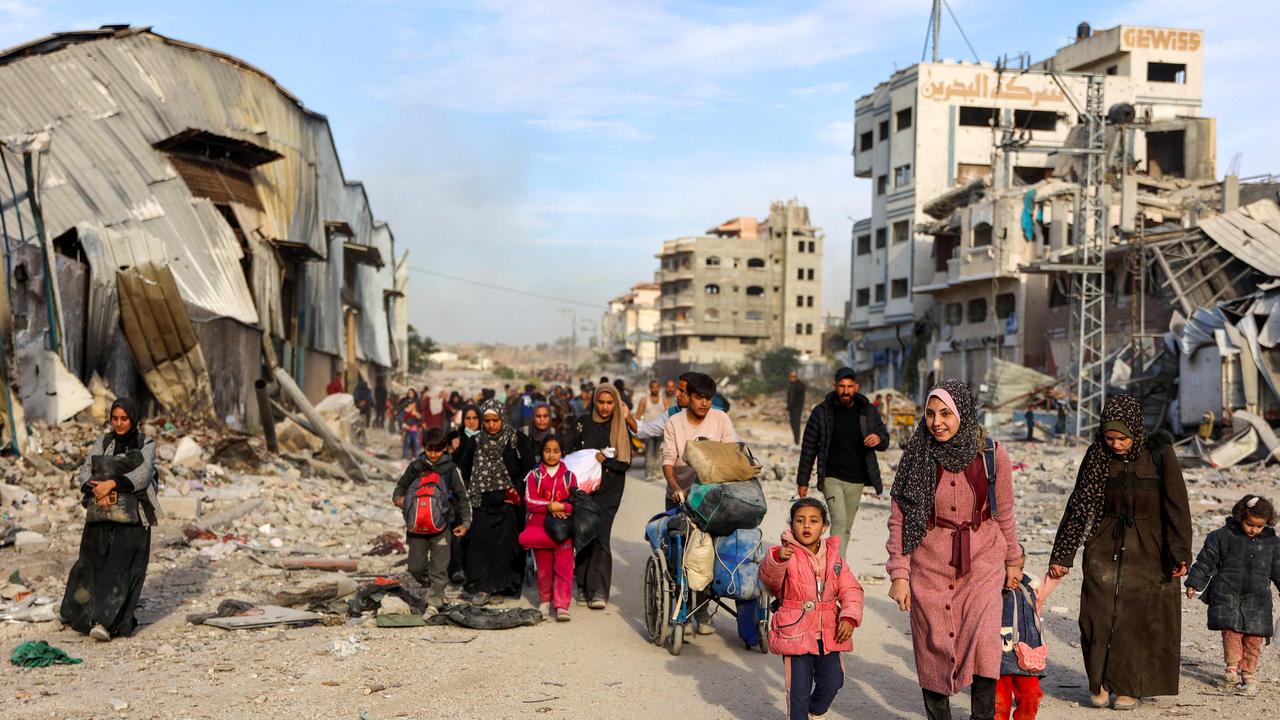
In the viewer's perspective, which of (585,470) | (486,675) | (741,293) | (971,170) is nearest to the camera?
(486,675)

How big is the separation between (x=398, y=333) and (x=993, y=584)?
5340 centimetres

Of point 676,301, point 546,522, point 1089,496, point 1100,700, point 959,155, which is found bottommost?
point 1100,700

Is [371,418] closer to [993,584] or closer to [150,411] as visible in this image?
[150,411]

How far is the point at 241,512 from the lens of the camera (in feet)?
45.6

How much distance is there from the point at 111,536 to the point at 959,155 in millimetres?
48349

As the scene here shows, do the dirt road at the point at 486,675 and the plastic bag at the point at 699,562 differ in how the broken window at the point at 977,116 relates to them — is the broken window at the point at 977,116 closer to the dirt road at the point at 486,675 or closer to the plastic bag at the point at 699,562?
the dirt road at the point at 486,675

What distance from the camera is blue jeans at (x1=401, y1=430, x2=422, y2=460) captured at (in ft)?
77.4

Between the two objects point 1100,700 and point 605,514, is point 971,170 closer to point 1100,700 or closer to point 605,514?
point 605,514

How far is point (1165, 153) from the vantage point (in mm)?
50719

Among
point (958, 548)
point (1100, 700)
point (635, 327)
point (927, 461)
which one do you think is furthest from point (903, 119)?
point (635, 327)

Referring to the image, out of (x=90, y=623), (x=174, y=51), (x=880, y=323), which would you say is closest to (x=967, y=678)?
(x=90, y=623)

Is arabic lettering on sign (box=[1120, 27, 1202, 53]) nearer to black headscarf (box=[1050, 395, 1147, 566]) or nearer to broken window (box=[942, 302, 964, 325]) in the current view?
broken window (box=[942, 302, 964, 325])

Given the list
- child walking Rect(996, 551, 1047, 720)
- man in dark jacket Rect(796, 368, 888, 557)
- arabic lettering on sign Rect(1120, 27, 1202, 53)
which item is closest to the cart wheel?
man in dark jacket Rect(796, 368, 888, 557)

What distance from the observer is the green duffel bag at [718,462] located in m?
7.36
